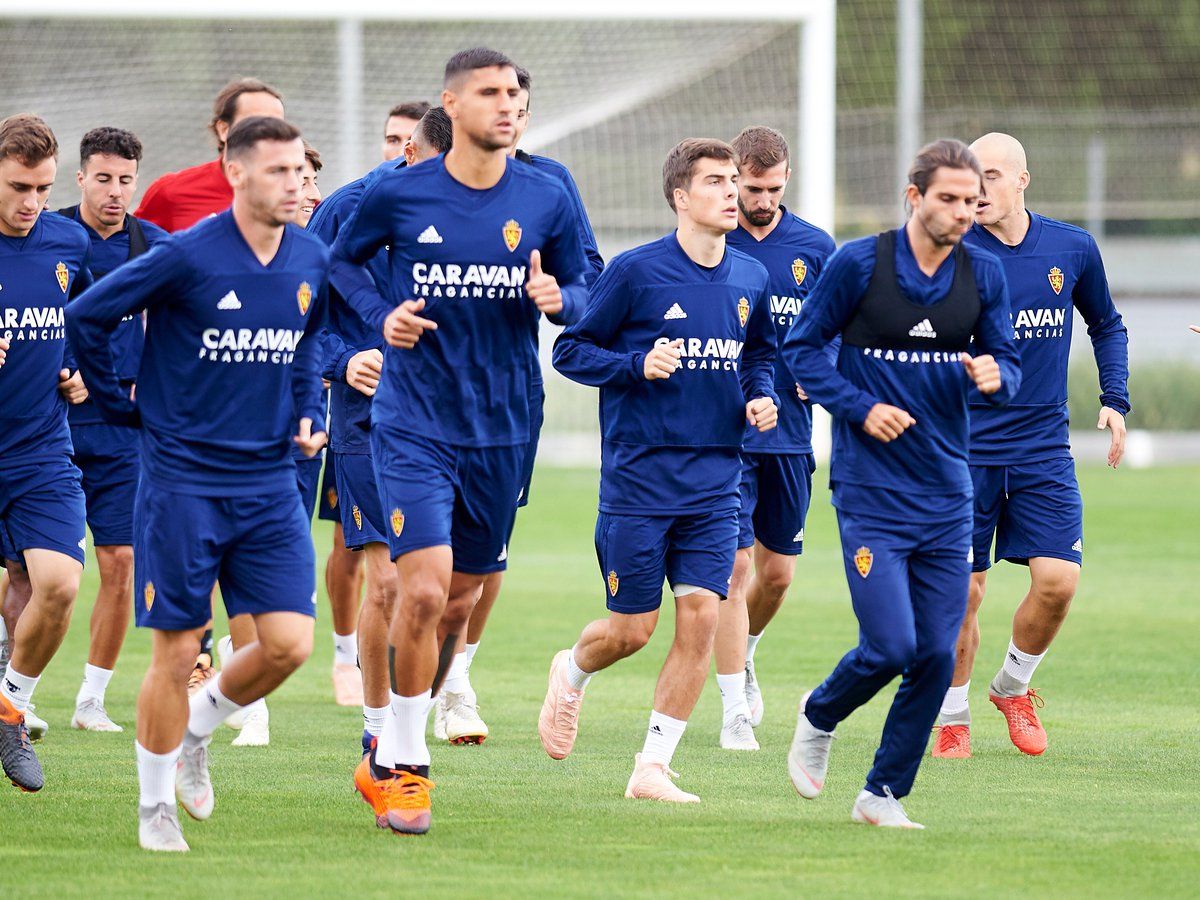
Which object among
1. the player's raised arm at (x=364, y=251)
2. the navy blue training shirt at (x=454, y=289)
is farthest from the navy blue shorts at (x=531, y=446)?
the player's raised arm at (x=364, y=251)

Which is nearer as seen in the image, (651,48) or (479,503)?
(479,503)

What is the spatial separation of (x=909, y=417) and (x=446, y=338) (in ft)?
5.50

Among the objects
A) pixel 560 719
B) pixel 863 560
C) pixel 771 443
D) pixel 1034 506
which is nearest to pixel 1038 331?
pixel 1034 506

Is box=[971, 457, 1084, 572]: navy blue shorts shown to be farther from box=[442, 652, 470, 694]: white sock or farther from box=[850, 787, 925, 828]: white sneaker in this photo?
box=[442, 652, 470, 694]: white sock

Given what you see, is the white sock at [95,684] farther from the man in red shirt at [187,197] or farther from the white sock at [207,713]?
the white sock at [207,713]

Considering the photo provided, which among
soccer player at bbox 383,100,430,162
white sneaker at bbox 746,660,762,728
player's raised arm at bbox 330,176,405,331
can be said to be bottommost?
white sneaker at bbox 746,660,762,728

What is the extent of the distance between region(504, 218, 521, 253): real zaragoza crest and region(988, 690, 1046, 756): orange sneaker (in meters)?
3.25

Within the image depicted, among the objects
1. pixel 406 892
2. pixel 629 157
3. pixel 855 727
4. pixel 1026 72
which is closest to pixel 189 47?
pixel 629 157

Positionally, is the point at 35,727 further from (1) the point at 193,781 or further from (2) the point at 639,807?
(2) the point at 639,807

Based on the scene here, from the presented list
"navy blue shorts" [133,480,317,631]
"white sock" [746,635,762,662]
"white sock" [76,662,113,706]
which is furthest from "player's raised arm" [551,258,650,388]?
"white sock" [76,662,113,706]

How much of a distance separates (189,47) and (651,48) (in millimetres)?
5228

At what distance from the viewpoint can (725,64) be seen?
2270 cm

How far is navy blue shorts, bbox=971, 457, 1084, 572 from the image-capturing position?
8453mm

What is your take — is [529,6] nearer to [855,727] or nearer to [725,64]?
[725,64]
